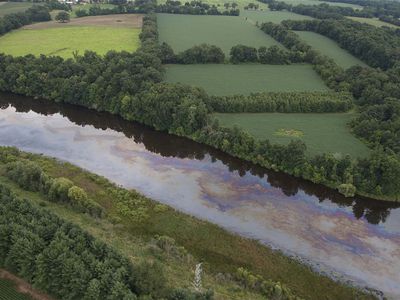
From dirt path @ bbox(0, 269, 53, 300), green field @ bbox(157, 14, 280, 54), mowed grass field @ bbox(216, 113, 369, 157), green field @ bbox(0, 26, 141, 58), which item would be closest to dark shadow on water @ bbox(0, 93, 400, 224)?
mowed grass field @ bbox(216, 113, 369, 157)

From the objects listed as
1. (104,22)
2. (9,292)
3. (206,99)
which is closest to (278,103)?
(206,99)

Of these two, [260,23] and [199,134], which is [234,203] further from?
[260,23]

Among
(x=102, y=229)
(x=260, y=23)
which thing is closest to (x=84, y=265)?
(x=102, y=229)

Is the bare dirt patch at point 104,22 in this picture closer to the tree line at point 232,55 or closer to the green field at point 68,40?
the green field at point 68,40

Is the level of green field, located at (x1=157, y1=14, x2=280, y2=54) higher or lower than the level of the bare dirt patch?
lower

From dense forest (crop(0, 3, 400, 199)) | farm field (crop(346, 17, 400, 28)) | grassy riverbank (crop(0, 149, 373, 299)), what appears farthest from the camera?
farm field (crop(346, 17, 400, 28))

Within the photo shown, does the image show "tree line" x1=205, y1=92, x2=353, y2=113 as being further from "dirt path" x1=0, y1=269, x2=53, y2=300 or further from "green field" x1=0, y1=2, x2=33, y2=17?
"green field" x1=0, y1=2, x2=33, y2=17
